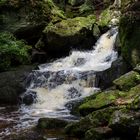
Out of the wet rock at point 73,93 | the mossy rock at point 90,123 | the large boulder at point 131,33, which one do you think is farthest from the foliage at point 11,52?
the mossy rock at point 90,123

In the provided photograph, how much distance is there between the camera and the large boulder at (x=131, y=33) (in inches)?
518

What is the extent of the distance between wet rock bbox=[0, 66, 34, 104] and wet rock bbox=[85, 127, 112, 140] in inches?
257

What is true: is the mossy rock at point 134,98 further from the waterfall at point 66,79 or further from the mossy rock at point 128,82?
the waterfall at point 66,79

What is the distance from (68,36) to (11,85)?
466 cm

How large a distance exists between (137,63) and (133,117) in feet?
16.0

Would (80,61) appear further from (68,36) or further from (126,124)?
(126,124)

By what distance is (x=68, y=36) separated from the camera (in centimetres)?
1867

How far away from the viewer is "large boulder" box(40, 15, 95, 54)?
18734 millimetres

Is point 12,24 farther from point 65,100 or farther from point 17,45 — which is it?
point 65,100

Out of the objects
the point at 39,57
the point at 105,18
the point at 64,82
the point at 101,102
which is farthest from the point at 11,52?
the point at 101,102

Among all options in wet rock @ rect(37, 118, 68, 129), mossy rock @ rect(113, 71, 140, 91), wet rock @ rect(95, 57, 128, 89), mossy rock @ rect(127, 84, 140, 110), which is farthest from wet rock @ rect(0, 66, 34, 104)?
mossy rock @ rect(127, 84, 140, 110)

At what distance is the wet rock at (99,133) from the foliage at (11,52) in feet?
29.3

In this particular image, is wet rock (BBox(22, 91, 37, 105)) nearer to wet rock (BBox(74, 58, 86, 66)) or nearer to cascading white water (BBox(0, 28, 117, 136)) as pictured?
cascading white water (BBox(0, 28, 117, 136))

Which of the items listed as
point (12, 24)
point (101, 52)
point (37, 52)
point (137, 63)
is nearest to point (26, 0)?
point (12, 24)
